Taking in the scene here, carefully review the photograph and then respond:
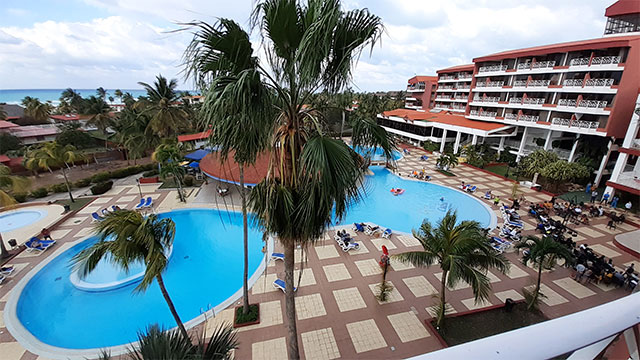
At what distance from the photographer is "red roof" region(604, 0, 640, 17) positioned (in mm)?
24281

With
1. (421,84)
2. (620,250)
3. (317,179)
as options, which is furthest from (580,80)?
(421,84)

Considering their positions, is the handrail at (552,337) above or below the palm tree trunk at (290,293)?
above

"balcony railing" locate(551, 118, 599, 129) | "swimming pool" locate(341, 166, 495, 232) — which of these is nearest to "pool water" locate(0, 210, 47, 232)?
"swimming pool" locate(341, 166, 495, 232)

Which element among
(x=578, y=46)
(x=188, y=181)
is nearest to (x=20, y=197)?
(x=188, y=181)

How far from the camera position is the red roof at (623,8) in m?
24.3

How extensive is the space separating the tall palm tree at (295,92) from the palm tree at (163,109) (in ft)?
88.0

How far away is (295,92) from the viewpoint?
13.7 ft

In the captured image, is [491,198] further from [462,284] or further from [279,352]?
[279,352]

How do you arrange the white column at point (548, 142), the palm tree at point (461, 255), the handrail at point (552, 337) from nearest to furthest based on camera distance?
the handrail at point (552, 337), the palm tree at point (461, 255), the white column at point (548, 142)

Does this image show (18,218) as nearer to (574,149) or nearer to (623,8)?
(574,149)

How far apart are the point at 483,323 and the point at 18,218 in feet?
90.3

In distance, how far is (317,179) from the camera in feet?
12.5

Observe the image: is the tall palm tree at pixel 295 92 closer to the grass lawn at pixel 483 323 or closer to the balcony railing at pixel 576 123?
the grass lawn at pixel 483 323

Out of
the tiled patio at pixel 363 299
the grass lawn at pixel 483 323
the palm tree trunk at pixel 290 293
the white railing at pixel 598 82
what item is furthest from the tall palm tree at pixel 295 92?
the white railing at pixel 598 82
